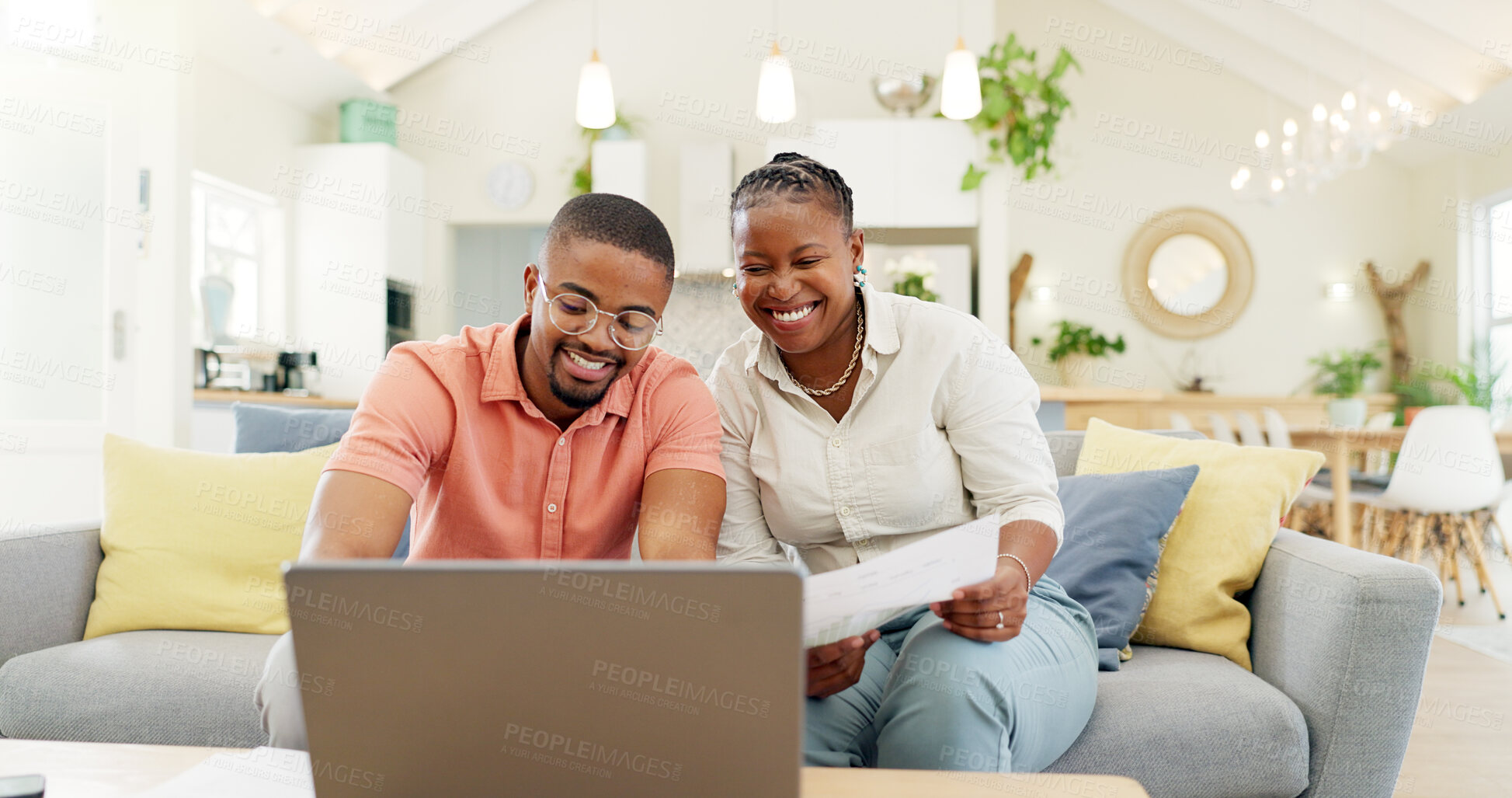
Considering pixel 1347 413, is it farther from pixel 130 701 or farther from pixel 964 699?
pixel 130 701

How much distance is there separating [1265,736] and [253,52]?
199 inches

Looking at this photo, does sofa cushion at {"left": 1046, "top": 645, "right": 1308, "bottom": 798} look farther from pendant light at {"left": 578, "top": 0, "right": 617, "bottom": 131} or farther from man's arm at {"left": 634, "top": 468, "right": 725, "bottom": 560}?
pendant light at {"left": 578, "top": 0, "right": 617, "bottom": 131}

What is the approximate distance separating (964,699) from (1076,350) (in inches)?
218

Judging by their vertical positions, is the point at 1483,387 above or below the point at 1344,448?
above

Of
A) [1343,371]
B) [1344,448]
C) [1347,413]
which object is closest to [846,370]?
[1344,448]

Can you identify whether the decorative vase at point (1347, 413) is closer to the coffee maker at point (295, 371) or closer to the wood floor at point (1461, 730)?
the wood floor at point (1461, 730)

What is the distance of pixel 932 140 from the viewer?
493 cm

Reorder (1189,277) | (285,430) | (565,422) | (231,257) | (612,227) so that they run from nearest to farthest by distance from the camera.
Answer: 1. (612,227)
2. (565,422)
3. (285,430)
4. (231,257)
5. (1189,277)

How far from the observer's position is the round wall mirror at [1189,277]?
662cm

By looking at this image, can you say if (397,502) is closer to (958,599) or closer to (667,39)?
(958,599)

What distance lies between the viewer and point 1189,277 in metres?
6.62

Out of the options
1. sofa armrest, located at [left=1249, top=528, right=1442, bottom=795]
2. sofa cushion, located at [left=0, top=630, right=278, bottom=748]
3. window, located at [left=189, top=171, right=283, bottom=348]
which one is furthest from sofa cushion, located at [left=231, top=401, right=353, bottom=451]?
window, located at [left=189, top=171, right=283, bottom=348]

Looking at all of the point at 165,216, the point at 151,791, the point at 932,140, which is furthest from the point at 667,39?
the point at 151,791

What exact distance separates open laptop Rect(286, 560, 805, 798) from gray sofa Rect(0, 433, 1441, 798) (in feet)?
2.85
